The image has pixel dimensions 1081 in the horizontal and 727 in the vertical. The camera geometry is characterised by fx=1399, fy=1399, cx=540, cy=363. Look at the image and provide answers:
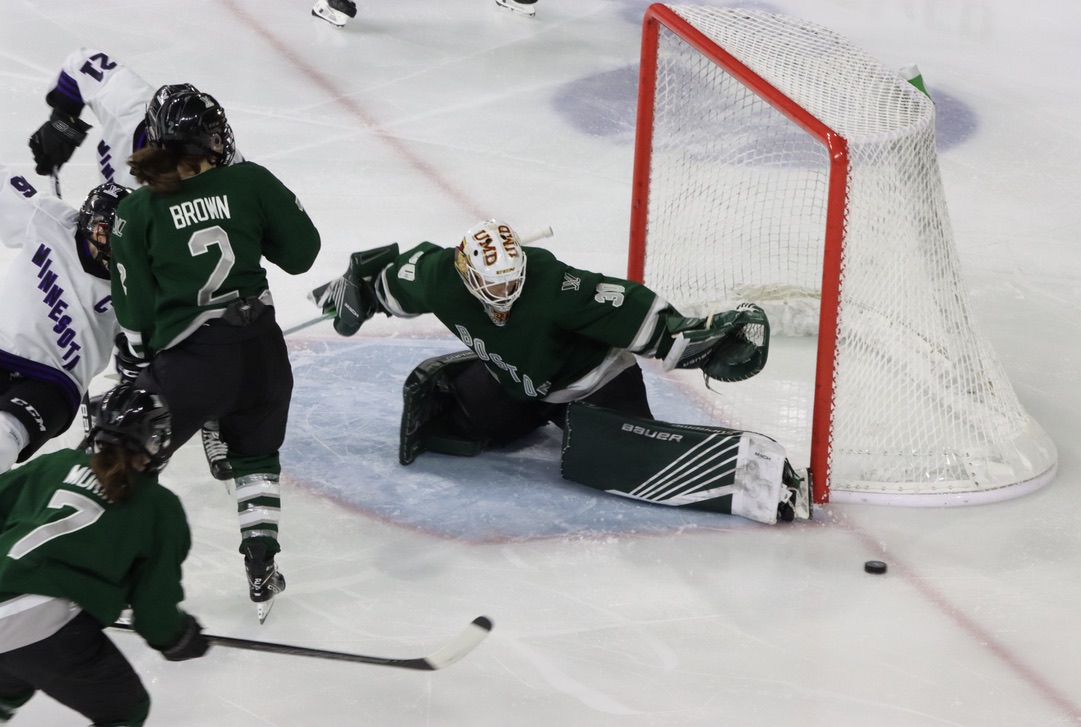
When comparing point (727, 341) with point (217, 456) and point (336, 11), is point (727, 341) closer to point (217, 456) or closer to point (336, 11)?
point (217, 456)

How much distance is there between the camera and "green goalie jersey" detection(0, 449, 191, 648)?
2150 millimetres

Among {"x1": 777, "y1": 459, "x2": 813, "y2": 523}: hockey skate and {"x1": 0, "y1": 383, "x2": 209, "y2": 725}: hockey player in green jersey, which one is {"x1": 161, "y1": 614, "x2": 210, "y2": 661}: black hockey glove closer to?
{"x1": 0, "y1": 383, "x2": 209, "y2": 725}: hockey player in green jersey

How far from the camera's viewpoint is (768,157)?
15.6 ft

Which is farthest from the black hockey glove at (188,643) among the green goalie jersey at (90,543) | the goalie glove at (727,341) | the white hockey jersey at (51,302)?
the goalie glove at (727,341)

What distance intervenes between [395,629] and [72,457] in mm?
955

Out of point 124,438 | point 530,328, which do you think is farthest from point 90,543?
point 530,328

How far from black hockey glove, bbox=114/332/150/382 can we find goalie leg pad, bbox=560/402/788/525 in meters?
1.03

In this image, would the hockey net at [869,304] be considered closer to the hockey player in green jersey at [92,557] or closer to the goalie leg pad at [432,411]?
the goalie leg pad at [432,411]

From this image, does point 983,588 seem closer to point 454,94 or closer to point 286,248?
point 286,248

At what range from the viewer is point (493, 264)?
3160mm

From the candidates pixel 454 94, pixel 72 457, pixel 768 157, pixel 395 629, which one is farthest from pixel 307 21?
pixel 72 457

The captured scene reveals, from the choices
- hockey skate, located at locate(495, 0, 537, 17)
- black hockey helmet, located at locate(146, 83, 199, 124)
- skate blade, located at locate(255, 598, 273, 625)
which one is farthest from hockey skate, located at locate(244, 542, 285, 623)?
hockey skate, located at locate(495, 0, 537, 17)

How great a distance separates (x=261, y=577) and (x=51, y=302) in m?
0.74

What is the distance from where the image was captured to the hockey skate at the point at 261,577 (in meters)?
2.96
